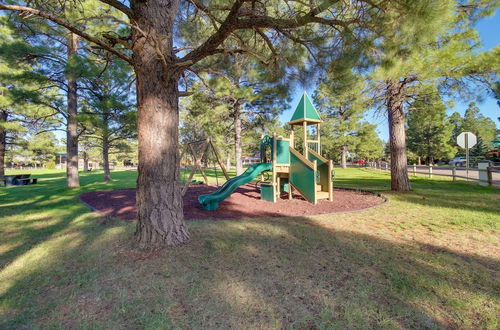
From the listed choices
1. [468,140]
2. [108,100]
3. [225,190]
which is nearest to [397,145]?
[468,140]

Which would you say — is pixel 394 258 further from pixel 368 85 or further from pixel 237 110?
pixel 237 110

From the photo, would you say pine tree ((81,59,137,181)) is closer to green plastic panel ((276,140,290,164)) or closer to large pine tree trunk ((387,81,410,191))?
green plastic panel ((276,140,290,164))

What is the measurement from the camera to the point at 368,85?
8539mm

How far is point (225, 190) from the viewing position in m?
7.39

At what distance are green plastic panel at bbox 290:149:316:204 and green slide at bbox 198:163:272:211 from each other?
974 mm

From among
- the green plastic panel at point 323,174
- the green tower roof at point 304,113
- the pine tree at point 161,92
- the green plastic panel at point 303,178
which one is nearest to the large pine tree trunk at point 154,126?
the pine tree at point 161,92

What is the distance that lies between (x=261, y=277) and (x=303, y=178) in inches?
208

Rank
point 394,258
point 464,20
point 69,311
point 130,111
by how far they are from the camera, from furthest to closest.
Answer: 1. point 130,111
2. point 464,20
3. point 394,258
4. point 69,311

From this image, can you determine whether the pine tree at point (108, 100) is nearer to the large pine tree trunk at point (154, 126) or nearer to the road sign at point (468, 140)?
the large pine tree trunk at point (154, 126)

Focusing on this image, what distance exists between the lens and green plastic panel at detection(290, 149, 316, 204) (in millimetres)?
7336

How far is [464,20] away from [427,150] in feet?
136

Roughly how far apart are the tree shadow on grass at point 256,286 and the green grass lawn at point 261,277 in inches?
0.5

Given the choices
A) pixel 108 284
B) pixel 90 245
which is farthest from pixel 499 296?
pixel 90 245

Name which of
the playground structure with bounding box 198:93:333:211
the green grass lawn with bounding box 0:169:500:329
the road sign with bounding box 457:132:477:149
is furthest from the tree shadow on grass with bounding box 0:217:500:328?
the road sign with bounding box 457:132:477:149
